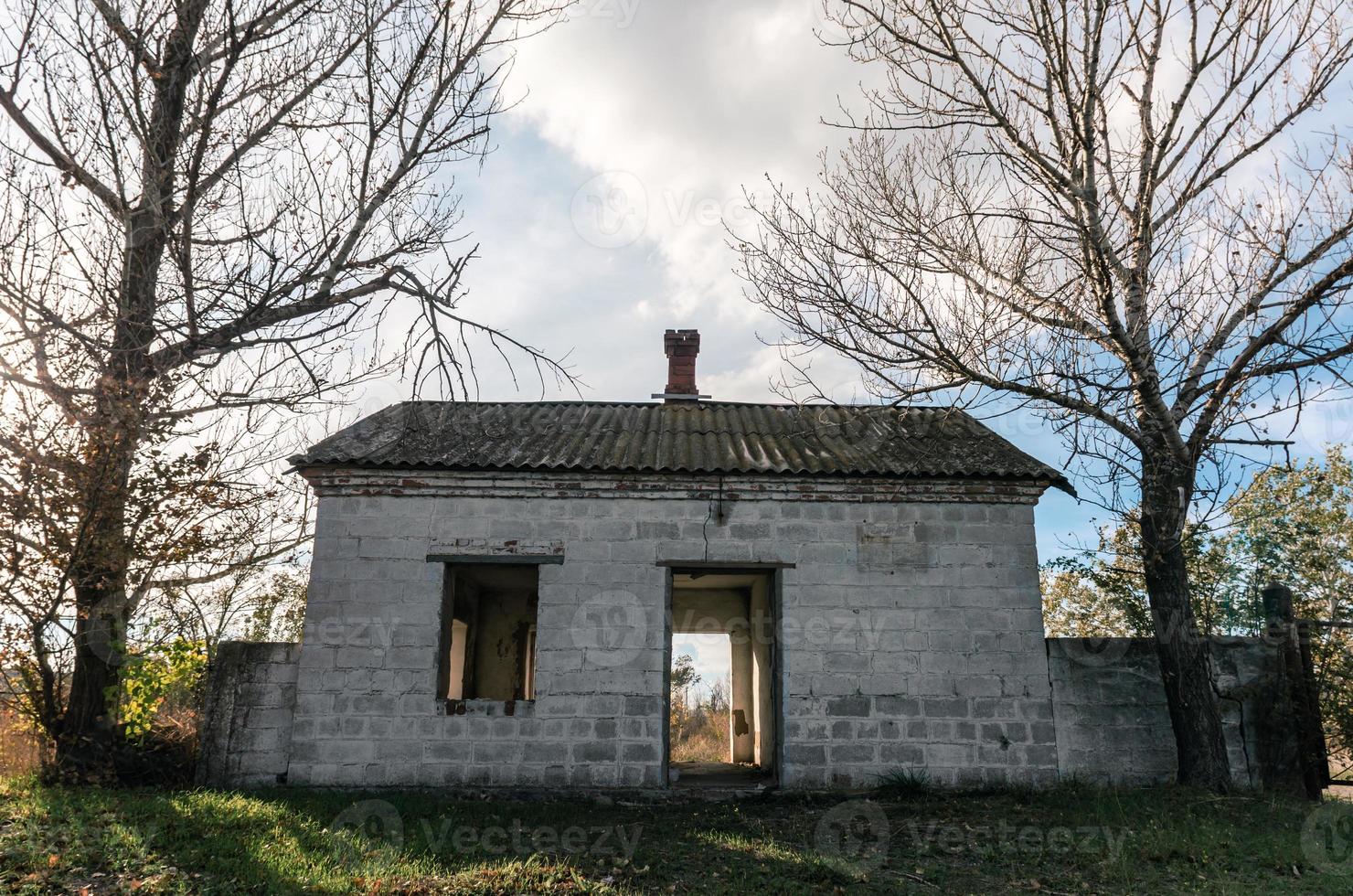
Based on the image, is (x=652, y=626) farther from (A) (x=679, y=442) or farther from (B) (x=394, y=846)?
(B) (x=394, y=846)

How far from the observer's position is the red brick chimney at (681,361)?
43.1 ft

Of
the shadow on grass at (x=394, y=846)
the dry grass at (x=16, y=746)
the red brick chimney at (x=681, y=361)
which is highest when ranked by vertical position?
the red brick chimney at (x=681, y=361)

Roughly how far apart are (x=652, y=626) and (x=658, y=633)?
0.30 feet

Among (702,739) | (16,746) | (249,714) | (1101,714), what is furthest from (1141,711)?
(702,739)

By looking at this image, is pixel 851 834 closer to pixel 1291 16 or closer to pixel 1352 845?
pixel 1352 845

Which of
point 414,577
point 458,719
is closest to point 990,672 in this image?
point 458,719

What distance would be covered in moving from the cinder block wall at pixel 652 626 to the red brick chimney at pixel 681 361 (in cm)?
438

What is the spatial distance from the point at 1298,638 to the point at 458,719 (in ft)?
27.7

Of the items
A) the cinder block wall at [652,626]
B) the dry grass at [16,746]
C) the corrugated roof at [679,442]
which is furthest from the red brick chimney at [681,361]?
the dry grass at [16,746]

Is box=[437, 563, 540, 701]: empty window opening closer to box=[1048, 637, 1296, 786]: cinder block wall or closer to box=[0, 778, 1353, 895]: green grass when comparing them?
box=[0, 778, 1353, 895]: green grass

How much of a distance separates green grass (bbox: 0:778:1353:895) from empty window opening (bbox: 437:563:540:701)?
435 centimetres

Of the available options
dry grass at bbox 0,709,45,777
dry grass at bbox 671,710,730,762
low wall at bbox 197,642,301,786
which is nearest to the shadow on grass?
low wall at bbox 197,642,301,786

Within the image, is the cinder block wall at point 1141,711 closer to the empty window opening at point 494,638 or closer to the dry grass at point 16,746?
the empty window opening at point 494,638

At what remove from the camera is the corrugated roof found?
886 centimetres
